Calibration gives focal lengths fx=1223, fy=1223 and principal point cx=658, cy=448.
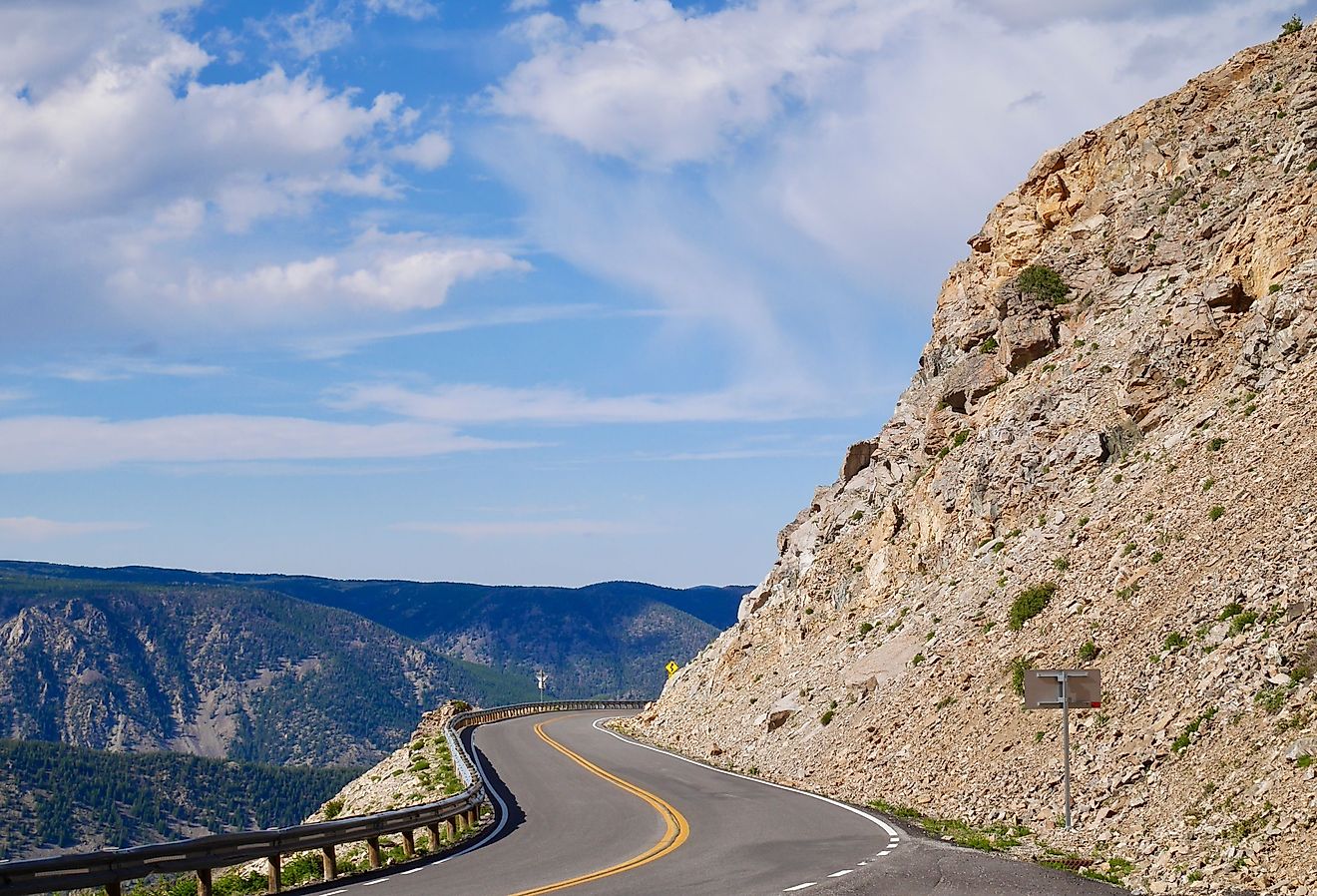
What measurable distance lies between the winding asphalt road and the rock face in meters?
2.63

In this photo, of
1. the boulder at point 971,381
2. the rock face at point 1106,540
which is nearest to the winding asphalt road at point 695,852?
the rock face at point 1106,540

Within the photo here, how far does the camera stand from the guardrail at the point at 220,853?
50.6 feet

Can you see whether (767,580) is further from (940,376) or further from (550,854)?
(550,854)

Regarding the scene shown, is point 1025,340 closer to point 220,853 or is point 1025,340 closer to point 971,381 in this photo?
point 971,381

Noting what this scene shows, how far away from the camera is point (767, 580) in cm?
6394

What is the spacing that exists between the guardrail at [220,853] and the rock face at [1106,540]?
12661 mm

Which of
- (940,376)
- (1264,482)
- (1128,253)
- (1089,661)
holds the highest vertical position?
(1128,253)

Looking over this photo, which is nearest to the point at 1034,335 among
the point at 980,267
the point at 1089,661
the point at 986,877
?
the point at 980,267

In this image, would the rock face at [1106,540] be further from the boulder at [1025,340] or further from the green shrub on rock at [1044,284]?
the green shrub on rock at [1044,284]

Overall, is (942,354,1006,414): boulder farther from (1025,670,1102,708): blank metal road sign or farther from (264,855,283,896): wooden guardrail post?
(264,855,283,896): wooden guardrail post

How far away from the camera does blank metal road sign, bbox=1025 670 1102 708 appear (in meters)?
25.8

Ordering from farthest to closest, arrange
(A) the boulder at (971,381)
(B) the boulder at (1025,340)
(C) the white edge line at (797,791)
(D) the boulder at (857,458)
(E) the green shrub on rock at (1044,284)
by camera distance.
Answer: (D) the boulder at (857,458), (A) the boulder at (971,381), (E) the green shrub on rock at (1044,284), (B) the boulder at (1025,340), (C) the white edge line at (797,791)

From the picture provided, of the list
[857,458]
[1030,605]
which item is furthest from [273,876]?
[857,458]

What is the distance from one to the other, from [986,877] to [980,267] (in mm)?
43551
